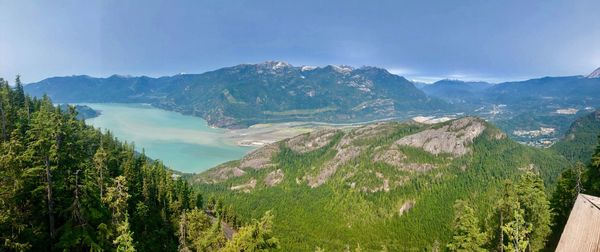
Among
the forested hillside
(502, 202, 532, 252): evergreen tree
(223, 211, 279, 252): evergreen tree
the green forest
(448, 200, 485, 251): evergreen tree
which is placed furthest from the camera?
the forested hillside

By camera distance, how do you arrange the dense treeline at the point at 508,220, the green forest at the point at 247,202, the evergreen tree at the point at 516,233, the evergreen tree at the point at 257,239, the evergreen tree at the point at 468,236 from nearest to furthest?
the evergreen tree at the point at 516,233, the evergreen tree at the point at 257,239, the green forest at the point at 247,202, the evergreen tree at the point at 468,236, the dense treeline at the point at 508,220

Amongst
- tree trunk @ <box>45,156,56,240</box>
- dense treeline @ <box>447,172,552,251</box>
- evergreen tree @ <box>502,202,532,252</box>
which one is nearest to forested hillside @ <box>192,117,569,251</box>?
dense treeline @ <box>447,172,552,251</box>

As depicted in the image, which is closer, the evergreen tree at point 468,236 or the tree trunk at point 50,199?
the tree trunk at point 50,199

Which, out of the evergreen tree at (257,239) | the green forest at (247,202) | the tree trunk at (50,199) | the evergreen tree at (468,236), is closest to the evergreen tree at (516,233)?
the green forest at (247,202)

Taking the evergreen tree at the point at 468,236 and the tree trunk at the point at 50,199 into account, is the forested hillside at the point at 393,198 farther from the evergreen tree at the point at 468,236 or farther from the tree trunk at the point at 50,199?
the tree trunk at the point at 50,199

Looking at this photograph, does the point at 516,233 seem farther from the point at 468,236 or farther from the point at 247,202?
the point at 247,202

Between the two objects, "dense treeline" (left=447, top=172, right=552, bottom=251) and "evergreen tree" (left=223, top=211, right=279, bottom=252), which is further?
"dense treeline" (left=447, top=172, right=552, bottom=251)

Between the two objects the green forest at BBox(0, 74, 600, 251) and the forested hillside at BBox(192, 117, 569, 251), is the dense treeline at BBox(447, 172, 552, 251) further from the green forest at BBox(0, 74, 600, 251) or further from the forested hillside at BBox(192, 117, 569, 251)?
the forested hillside at BBox(192, 117, 569, 251)

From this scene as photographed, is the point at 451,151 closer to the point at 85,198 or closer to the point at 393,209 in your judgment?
the point at 393,209

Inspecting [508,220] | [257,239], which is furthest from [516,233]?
[508,220]

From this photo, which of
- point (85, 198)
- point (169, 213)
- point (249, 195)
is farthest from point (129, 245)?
point (249, 195)

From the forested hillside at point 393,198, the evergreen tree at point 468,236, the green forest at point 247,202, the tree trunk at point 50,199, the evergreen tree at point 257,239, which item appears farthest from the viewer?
the forested hillside at point 393,198
